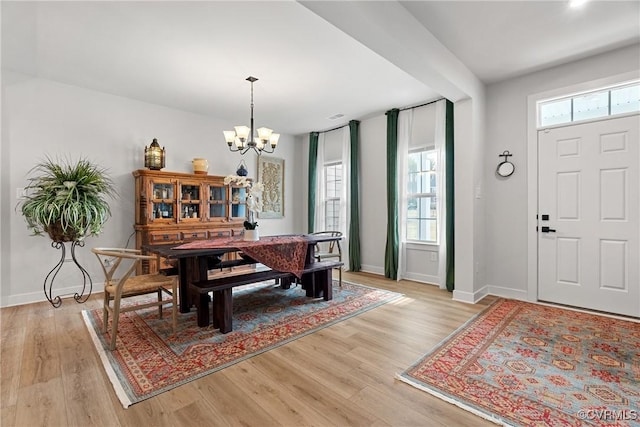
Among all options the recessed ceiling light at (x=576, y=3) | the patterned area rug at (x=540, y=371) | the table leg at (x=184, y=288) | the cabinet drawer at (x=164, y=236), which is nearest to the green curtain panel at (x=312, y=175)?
the cabinet drawer at (x=164, y=236)

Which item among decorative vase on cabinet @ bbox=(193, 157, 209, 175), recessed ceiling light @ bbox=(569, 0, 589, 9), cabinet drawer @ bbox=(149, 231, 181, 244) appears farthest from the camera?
decorative vase on cabinet @ bbox=(193, 157, 209, 175)

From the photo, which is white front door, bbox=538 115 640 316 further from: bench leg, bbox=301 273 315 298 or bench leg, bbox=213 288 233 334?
bench leg, bbox=213 288 233 334

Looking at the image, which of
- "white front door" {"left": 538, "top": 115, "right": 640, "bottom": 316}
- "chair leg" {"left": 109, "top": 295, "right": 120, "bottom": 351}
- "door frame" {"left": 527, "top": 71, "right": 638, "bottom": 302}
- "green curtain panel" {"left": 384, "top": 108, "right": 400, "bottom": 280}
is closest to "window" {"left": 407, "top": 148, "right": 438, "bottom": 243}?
"green curtain panel" {"left": 384, "top": 108, "right": 400, "bottom": 280}

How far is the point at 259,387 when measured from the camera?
191 cm

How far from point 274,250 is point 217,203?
2.15 meters

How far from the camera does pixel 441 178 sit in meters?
4.35

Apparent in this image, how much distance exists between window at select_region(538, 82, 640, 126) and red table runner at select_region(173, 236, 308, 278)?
333cm

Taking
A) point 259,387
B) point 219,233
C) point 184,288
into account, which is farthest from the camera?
point 219,233

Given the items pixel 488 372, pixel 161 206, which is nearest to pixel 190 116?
pixel 161 206

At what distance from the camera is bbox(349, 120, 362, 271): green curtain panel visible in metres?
5.41

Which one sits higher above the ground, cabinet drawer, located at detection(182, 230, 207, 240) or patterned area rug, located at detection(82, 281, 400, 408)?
cabinet drawer, located at detection(182, 230, 207, 240)

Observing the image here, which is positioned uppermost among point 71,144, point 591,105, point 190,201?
point 591,105

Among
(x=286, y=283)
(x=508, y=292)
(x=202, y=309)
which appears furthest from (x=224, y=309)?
(x=508, y=292)

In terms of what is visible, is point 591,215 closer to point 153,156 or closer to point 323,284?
point 323,284
